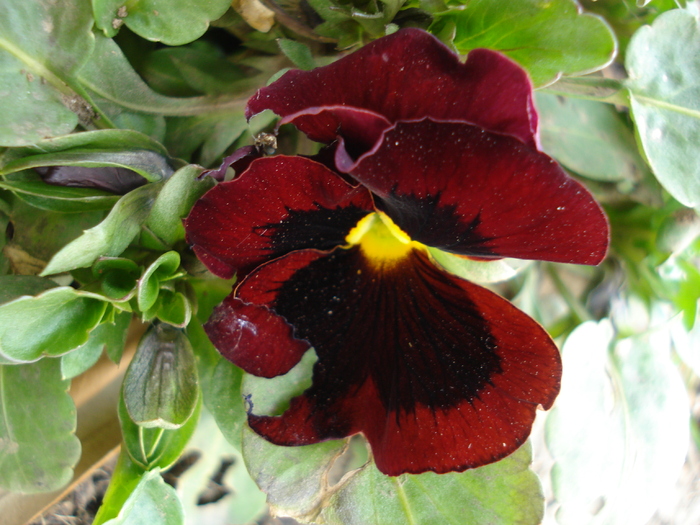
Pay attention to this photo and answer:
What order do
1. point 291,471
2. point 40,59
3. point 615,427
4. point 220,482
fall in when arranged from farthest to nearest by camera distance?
point 220,482, point 615,427, point 291,471, point 40,59

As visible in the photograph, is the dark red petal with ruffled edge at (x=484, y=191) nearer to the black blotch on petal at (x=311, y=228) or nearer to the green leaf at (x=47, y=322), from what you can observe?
the black blotch on petal at (x=311, y=228)

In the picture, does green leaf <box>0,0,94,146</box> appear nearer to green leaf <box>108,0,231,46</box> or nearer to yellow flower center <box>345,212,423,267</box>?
green leaf <box>108,0,231,46</box>

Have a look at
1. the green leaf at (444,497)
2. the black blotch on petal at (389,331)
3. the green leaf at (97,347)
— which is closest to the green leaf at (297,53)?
the black blotch on petal at (389,331)

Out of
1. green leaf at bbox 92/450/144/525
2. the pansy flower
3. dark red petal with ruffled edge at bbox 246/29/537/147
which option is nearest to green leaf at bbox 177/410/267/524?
green leaf at bbox 92/450/144/525

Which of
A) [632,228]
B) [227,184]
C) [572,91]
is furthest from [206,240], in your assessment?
[632,228]

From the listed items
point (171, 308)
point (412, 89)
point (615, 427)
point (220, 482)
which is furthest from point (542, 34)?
point (220, 482)

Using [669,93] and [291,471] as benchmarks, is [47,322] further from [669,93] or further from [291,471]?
[669,93]
